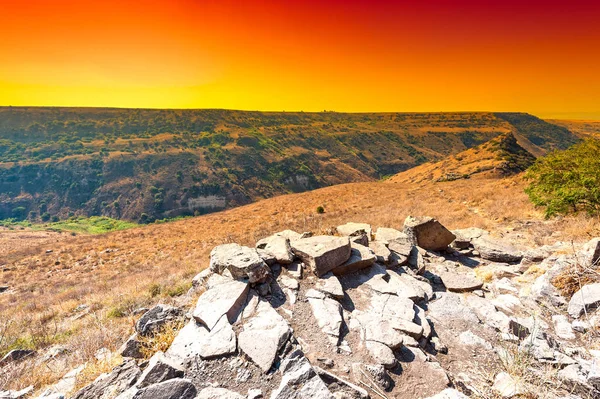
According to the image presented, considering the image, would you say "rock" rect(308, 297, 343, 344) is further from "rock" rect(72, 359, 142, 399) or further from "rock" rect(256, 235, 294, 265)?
"rock" rect(72, 359, 142, 399)

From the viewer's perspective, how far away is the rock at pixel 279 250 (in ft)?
18.4

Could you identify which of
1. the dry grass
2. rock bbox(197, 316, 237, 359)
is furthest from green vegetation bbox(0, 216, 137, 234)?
rock bbox(197, 316, 237, 359)

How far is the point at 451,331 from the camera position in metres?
4.62

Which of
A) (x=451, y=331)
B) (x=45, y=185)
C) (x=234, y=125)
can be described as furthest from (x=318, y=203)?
(x=234, y=125)

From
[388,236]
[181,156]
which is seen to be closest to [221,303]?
[388,236]

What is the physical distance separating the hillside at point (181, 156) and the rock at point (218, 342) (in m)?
52.3

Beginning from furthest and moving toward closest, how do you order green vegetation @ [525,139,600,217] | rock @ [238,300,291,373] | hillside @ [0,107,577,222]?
hillside @ [0,107,577,222], green vegetation @ [525,139,600,217], rock @ [238,300,291,373]

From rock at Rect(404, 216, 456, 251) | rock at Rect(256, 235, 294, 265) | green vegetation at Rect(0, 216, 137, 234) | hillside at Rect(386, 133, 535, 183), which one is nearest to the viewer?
rock at Rect(256, 235, 294, 265)

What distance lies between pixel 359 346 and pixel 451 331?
1.87m

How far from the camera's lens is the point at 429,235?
8.17 metres

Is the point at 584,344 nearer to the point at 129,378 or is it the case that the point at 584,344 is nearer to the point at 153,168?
the point at 129,378

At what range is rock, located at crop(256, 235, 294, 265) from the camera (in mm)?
5617

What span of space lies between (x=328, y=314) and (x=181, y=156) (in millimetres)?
69922

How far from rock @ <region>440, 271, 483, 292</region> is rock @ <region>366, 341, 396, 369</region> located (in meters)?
3.31
